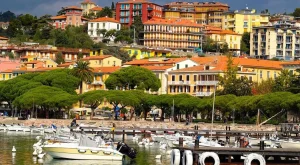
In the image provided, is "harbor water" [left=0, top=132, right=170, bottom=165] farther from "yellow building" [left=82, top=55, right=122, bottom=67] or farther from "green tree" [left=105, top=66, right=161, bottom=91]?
"yellow building" [left=82, top=55, right=122, bottom=67]

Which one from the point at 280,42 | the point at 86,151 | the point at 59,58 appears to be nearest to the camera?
the point at 86,151

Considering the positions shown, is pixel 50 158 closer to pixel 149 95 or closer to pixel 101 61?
pixel 149 95

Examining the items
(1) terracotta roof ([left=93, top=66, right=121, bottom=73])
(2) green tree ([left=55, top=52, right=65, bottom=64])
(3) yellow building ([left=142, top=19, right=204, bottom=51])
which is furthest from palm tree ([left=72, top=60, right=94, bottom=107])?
(3) yellow building ([left=142, top=19, right=204, bottom=51])

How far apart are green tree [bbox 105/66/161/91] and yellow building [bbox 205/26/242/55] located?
224ft

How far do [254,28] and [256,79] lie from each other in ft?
187

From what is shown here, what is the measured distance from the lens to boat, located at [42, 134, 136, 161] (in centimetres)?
5509

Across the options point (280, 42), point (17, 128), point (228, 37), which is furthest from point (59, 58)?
point (17, 128)

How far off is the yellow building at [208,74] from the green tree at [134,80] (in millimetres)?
3457

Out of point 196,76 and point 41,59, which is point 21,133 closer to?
point 196,76

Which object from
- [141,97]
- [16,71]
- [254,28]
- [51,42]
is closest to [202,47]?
[254,28]

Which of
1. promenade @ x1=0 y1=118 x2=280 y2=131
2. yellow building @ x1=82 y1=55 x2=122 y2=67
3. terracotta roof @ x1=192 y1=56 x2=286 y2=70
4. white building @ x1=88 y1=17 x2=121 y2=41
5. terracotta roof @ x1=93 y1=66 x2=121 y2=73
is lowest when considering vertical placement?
promenade @ x1=0 y1=118 x2=280 y2=131

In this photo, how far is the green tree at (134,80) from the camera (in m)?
122

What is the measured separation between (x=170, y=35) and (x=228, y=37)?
1395cm

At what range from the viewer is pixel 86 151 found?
55.5 meters
